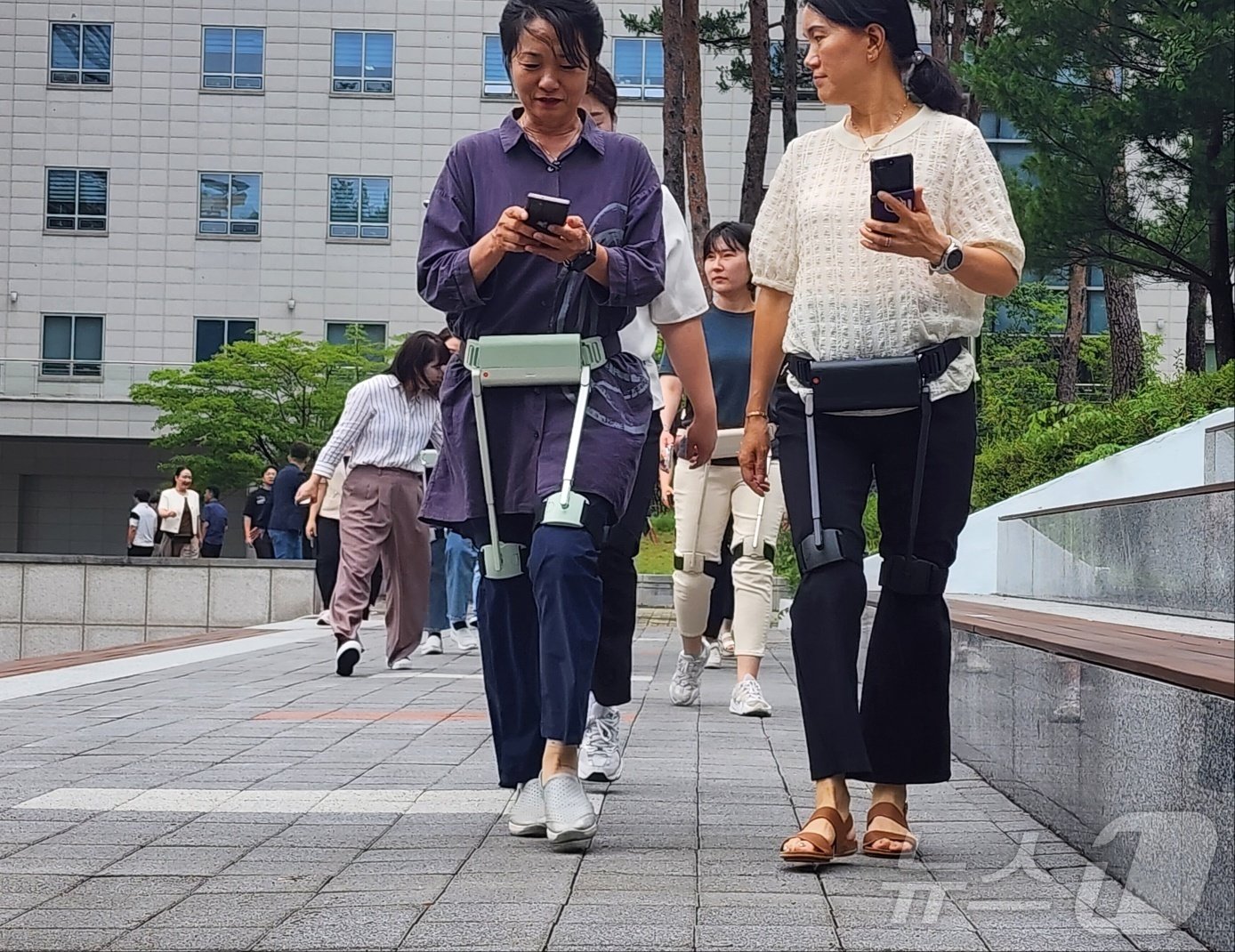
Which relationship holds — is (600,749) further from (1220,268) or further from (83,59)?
(83,59)

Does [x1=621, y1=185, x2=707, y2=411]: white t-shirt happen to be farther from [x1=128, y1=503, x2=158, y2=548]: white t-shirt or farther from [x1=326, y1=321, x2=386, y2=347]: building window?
[x1=326, y1=321, x2=386, y2=347]: building window

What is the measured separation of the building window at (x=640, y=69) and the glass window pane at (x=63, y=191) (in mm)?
14009

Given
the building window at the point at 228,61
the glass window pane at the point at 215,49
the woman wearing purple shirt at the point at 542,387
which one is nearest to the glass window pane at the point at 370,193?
the building window at the point at 228,61

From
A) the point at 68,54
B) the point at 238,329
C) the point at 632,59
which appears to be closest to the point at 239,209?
the point at 238,329

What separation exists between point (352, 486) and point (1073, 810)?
22.5ft

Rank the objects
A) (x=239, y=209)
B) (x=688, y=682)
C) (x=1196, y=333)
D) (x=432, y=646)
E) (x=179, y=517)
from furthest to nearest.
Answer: (x=239, y=209) → (x=179, y=517) → (x=1196, y=333) → (x=432, y=646) → (x=688, y=682)

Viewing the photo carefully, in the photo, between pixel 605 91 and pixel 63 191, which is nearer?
pixel 605 91

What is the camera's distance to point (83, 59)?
150 ft

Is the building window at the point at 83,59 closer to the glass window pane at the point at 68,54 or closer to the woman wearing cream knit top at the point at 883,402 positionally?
the glass window pane at the point at 68,54

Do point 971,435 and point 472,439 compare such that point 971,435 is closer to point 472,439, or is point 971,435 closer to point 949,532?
point 949,532

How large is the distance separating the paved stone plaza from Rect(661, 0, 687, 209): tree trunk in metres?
17.4

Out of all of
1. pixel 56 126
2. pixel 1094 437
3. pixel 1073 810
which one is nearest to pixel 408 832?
pixel 1073 810

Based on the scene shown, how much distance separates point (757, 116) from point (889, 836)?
88.3 ft

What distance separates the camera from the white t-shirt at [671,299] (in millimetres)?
4871
